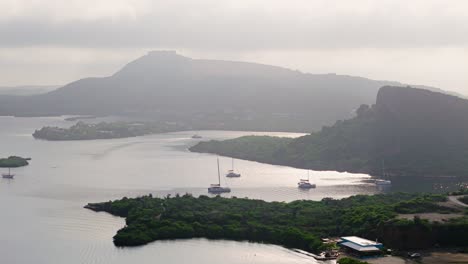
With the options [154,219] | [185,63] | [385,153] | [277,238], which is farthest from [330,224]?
[185,63]

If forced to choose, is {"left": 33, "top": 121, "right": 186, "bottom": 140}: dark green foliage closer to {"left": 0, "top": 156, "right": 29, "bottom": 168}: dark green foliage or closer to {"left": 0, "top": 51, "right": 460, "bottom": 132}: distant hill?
{"left": 0, "top": 51, "right": 460, "bottom": 132}: distant hill

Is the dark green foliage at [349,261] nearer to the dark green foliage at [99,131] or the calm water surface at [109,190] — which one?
the calm water surface at [109,190]

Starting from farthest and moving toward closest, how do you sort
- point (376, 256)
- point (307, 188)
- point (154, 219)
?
1. point (307, 188)
2. point (154, 219)
3. point (376, 256)

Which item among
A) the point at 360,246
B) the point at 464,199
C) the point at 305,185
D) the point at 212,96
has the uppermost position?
the point at 212,96

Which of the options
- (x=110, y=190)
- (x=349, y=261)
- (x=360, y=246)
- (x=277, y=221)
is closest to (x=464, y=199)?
(x=360, y=246)

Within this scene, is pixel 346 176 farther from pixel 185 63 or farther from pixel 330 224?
pixel 185 63

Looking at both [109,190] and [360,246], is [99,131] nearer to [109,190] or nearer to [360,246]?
[109,190]

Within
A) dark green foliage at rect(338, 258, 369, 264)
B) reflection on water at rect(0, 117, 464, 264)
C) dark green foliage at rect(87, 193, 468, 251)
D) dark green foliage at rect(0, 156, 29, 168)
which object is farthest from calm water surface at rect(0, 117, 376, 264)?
dark green foliage at rect(338, 258, 369, 264)

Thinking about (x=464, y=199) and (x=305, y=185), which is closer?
(x=464, y=199)
